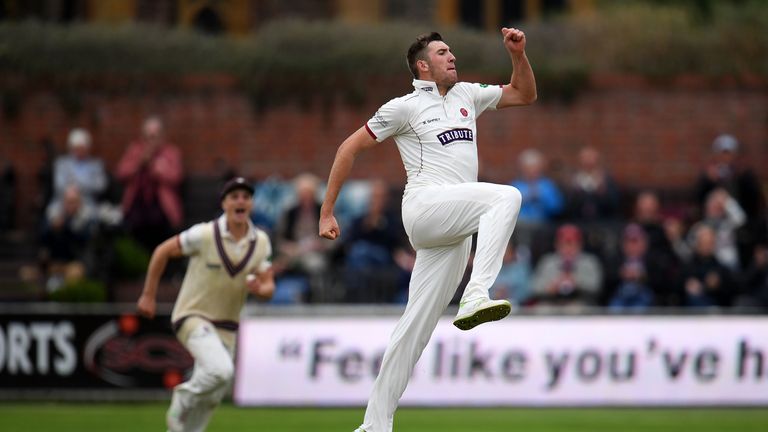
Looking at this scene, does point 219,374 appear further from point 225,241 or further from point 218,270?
point 225,241

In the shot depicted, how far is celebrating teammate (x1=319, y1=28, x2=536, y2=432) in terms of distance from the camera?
10547 millimetres

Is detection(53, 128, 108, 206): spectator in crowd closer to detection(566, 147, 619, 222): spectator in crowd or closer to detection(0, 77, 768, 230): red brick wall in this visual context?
detection(0, 77, 768, 230): red brick wall

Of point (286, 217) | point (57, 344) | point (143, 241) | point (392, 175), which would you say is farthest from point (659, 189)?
point (57, 344)

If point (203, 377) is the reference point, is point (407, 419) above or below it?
below

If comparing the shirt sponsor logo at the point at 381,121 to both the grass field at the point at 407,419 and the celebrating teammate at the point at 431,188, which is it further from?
the grass field at the point at 407,419

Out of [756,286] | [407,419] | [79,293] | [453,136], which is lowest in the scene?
[407,419]

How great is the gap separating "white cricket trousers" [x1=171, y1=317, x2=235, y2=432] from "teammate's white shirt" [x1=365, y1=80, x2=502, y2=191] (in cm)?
272

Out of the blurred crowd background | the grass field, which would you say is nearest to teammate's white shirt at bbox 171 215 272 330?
the grass field

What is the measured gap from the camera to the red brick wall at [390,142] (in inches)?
889

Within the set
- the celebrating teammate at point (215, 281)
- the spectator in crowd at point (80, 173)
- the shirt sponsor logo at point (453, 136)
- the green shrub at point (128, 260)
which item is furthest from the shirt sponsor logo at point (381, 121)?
the spectator in crowd at point (80, 173)

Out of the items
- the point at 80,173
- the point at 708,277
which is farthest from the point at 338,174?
the point at 80,173

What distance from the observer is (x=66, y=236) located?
19953 mm

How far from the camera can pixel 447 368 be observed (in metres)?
17.7

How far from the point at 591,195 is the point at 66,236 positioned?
698 centimetres
